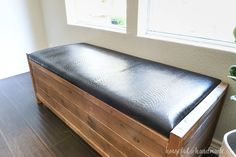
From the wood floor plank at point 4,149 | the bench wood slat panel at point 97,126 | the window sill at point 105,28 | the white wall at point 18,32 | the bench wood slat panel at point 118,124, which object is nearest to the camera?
the bench wood slat panel at point 118,124

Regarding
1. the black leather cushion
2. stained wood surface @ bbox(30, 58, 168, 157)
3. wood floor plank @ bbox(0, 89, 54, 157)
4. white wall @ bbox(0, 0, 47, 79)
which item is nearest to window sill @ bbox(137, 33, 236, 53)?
the black leather cushion

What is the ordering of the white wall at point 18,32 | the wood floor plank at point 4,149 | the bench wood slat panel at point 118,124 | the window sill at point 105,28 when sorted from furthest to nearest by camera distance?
the white wall at point 18,32, the window sill at point 105,28, the wood floor plank at point 4,149, the bench wood slat panel at point 118,124

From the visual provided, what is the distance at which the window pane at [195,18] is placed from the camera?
48.0 inches

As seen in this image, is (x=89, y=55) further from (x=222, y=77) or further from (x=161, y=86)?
(x=222, y=77)

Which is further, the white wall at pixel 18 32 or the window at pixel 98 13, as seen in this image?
the white wall at pixel 18 32

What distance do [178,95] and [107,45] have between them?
3.88ft

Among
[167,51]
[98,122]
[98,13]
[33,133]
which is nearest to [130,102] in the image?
[98,122]

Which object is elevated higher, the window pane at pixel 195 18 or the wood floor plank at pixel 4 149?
the window pane at pixel 195 18

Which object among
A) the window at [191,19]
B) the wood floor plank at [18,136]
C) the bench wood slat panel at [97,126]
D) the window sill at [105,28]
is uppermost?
the window at [191,19]

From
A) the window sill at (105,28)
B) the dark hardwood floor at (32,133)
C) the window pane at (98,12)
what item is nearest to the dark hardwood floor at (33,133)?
the dark hardwood floor at (32,133)

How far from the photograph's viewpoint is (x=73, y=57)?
163 centimetres

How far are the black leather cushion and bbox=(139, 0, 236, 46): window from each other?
0.31 m

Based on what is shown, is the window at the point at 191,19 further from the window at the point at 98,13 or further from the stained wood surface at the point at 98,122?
the stained wood surface at the point at 98,122

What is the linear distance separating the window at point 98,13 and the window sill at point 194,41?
1.32ft
